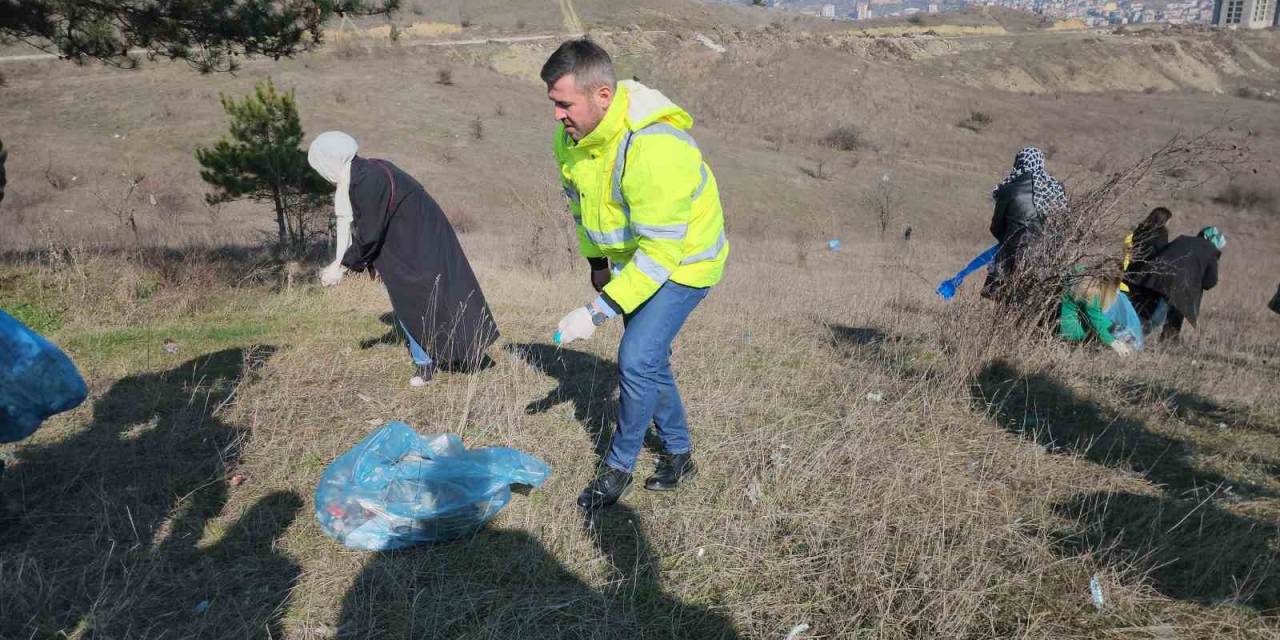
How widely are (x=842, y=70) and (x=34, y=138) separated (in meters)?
33.3

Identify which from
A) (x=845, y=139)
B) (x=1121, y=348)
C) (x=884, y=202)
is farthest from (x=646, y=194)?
(x=845, y=139)

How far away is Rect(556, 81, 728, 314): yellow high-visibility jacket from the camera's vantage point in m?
2.84

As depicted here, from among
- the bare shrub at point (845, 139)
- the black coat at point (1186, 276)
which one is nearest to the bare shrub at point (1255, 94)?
the bare shrub at point (845, 139)

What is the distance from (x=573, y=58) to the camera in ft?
9.25

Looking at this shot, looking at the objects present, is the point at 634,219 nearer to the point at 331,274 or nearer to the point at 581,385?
the point at 581,385

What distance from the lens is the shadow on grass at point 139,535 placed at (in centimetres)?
254

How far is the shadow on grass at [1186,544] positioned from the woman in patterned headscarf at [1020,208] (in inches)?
91.4

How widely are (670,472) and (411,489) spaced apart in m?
1.09

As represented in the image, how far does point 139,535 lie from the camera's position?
3.00 m

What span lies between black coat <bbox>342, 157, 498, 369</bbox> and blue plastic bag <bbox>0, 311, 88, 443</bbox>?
6.28 ft

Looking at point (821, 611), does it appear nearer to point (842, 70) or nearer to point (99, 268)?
point (99, 268)

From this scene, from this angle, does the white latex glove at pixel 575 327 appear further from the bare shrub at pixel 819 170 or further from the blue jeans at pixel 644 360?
the bare shrub at pixel 819 170

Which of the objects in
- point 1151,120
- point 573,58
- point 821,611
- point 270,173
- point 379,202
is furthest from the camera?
point 1151,120

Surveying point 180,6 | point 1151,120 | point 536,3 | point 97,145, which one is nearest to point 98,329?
point 180,6
